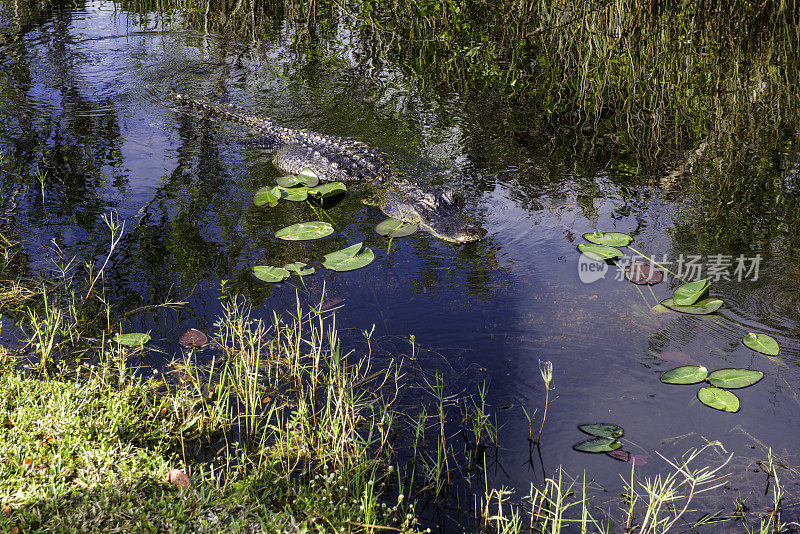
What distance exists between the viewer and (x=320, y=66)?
6.98 meters

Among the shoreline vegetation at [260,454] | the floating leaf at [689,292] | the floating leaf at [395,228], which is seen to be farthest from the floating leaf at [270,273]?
the floating leaf at [689,292]

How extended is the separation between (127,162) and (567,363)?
365 centimetres

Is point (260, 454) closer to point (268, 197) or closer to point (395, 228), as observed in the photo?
point (395, 228)

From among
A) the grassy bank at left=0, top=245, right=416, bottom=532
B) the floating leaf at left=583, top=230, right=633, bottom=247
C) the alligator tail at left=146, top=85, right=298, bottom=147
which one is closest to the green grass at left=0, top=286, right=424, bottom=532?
the grassy bank at left=0, top=245, right=416, bottom=532

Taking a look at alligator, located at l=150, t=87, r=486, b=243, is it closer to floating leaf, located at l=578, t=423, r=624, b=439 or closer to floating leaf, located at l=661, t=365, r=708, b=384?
floating leaf, located at l=661, t=365, r=708, b=384

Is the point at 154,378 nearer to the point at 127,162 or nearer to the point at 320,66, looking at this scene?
the point at 127,162

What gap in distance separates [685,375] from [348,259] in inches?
Answer: 71.8

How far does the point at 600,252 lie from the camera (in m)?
3.61

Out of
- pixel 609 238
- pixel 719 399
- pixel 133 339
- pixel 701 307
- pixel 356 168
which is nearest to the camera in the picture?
pixel 719 399

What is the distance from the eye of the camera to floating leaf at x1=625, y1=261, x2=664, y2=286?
A: 339cm

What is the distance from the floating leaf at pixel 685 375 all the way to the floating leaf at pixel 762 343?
335mm

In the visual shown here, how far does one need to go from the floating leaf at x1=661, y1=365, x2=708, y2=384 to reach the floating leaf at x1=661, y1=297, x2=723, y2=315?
477 millimetres

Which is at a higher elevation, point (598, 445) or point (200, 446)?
point (598, 445)

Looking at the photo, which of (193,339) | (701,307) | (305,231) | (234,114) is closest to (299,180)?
(305,231)
